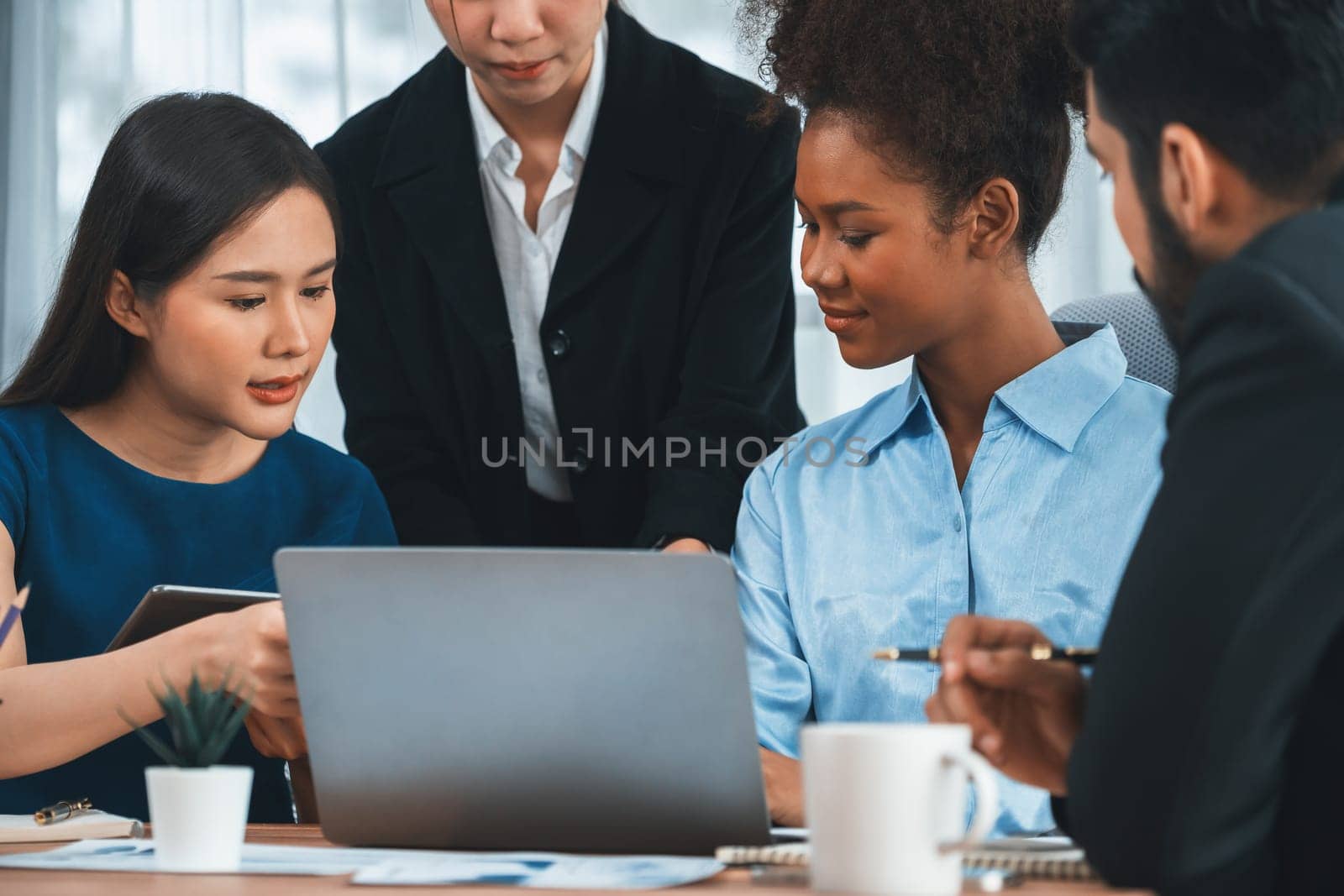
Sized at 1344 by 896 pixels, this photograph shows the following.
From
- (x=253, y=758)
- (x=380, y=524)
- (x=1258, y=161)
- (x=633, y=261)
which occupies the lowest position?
(x=253, y=758)

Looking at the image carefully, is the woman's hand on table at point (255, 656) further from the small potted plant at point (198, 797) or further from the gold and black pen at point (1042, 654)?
the gold and black pen at point (1042, 654)

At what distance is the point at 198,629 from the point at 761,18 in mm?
941

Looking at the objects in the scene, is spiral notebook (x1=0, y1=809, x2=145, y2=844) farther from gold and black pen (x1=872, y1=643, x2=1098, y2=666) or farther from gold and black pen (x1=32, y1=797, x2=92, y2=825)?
gold and black pen (x1=872, y1=643, x2=1098, y2=666)

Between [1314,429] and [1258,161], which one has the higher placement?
[1258,161]

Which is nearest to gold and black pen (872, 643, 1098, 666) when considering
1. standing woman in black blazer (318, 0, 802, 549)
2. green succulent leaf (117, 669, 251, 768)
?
green succulent leaf (117, 669, 251, 768)

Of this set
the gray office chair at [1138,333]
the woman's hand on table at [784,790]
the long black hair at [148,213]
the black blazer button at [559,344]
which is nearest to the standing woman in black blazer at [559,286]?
the black blazer button at [559,344]

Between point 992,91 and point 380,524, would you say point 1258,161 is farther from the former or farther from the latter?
point 380,524

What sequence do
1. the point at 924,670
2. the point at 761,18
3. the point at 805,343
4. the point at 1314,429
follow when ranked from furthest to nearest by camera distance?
the point at 805,343
the point at 761,18
the point at 924,670
the point at 1314,429

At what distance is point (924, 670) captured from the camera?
1438 millimetres

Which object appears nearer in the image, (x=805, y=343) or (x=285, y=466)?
(x=285, y=466)

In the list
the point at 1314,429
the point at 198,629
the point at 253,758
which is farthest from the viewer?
the point at 253,758

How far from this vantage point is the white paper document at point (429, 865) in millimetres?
819

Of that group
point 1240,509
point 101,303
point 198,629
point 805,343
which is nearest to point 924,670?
point 198,629

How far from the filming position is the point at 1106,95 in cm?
87
